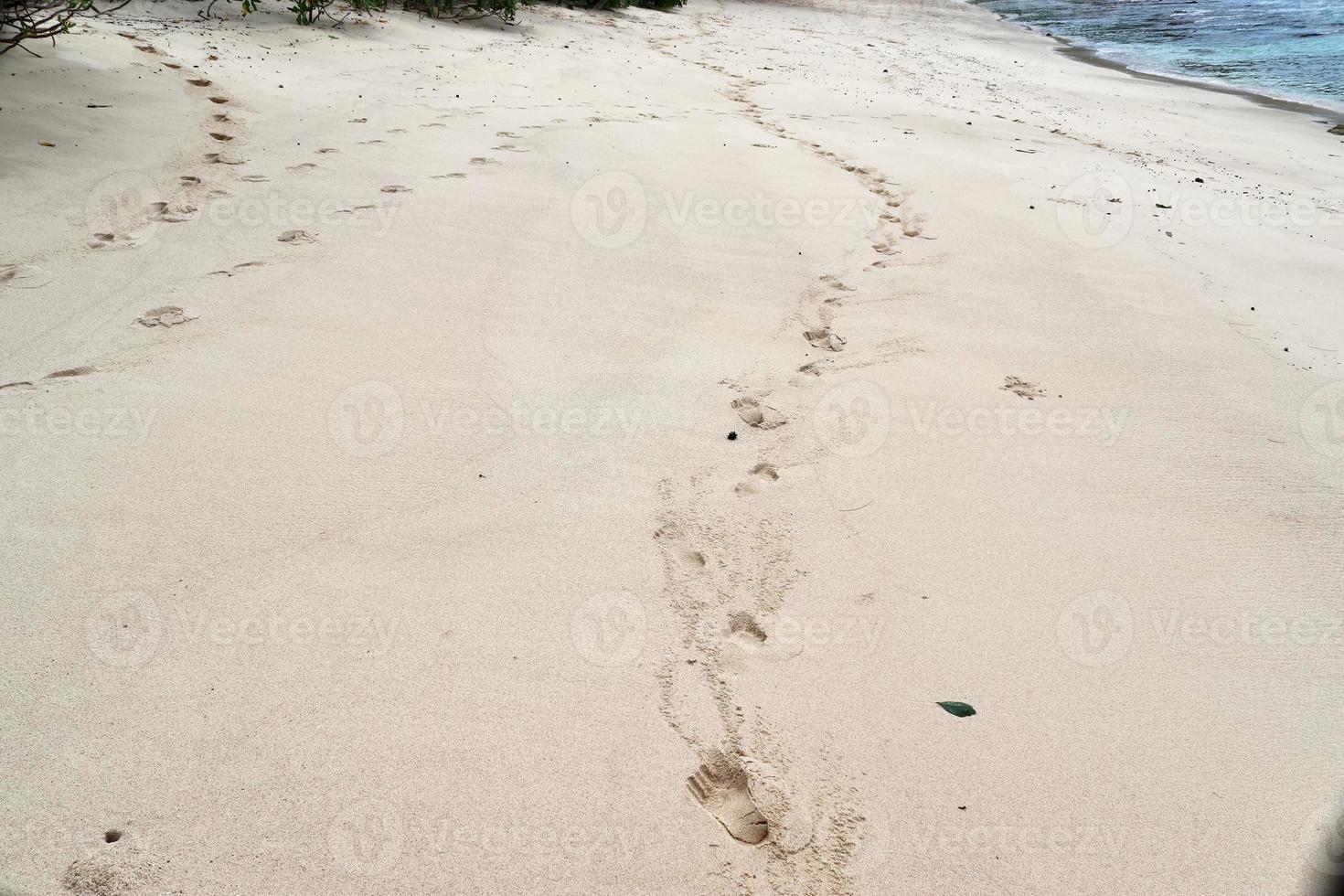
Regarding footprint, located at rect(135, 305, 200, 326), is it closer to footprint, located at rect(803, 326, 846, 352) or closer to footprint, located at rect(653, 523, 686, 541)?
footprint, located at rect(653, 523, 686, 541)

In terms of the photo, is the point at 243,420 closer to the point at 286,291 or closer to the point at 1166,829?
the point at 286,291

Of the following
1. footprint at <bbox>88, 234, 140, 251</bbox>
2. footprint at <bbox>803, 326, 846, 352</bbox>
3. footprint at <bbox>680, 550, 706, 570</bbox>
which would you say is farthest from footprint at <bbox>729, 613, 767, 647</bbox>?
footprint at <bbox>88, 234, 140, 251</bbox>

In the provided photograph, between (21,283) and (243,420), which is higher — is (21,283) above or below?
above

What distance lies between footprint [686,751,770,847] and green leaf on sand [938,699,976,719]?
1.34ft

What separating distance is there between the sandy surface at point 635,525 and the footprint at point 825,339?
1 cm

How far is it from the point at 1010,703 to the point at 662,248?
2.21 meters

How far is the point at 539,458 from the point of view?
202 centimetres

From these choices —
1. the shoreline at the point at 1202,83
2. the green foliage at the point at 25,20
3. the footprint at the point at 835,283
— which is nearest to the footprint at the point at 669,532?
the footprint at the point at 835,283

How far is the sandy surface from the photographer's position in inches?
49.5

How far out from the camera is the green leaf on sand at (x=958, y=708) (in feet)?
4.76

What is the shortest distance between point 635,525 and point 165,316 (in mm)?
1651

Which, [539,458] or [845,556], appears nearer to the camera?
[845,556]

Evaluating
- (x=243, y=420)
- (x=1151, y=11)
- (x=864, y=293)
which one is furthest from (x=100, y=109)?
(x=1151, y=11)

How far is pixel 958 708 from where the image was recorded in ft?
4.79
